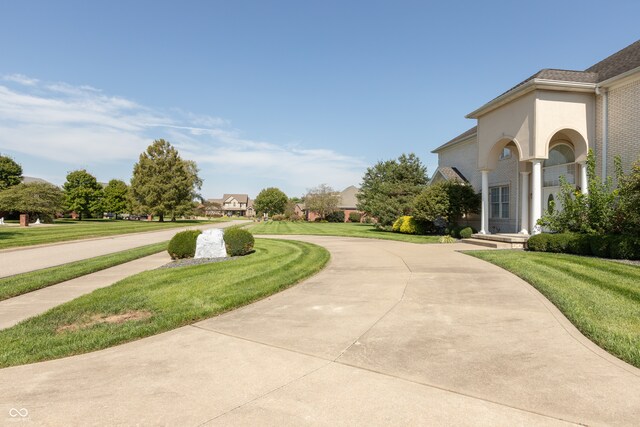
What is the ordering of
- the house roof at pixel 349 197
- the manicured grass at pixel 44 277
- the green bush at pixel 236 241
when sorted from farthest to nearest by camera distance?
the house roof at pixel 349 197, the green bush at pixel 236 241, the manicured grass at pixel 44 277

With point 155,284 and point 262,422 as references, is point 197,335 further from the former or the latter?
point 155,284

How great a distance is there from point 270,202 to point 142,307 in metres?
85.3

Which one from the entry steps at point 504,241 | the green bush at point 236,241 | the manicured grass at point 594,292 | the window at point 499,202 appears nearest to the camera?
the manicured grass at point 594,292

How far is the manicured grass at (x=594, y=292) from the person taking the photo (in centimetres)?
435

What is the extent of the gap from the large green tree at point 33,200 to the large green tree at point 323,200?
35.6 meters

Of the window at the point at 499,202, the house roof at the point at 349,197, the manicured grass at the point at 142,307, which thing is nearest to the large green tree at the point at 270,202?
the house roof at the point at 349,197

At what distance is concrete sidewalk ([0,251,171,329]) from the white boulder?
1.40 m

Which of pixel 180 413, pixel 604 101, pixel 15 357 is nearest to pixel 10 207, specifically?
pixel 15 357

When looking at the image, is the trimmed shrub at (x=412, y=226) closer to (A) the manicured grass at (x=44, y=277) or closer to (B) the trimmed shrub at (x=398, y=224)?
(B) the trimmed shrub at (x=398, y=224)

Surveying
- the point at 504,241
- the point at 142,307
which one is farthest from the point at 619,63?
the point at 142,307

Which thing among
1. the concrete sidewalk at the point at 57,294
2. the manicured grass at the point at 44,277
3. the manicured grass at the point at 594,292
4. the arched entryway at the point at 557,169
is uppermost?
the arched entryway at the point at 557,169

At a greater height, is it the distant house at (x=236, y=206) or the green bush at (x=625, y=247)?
the distant house at (x=236, y=206)

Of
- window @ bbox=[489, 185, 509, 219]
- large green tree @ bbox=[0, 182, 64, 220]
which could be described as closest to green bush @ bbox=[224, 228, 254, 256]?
window @ bbox=[489, 185, 509, 219]

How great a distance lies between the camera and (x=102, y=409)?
2.91 meters
